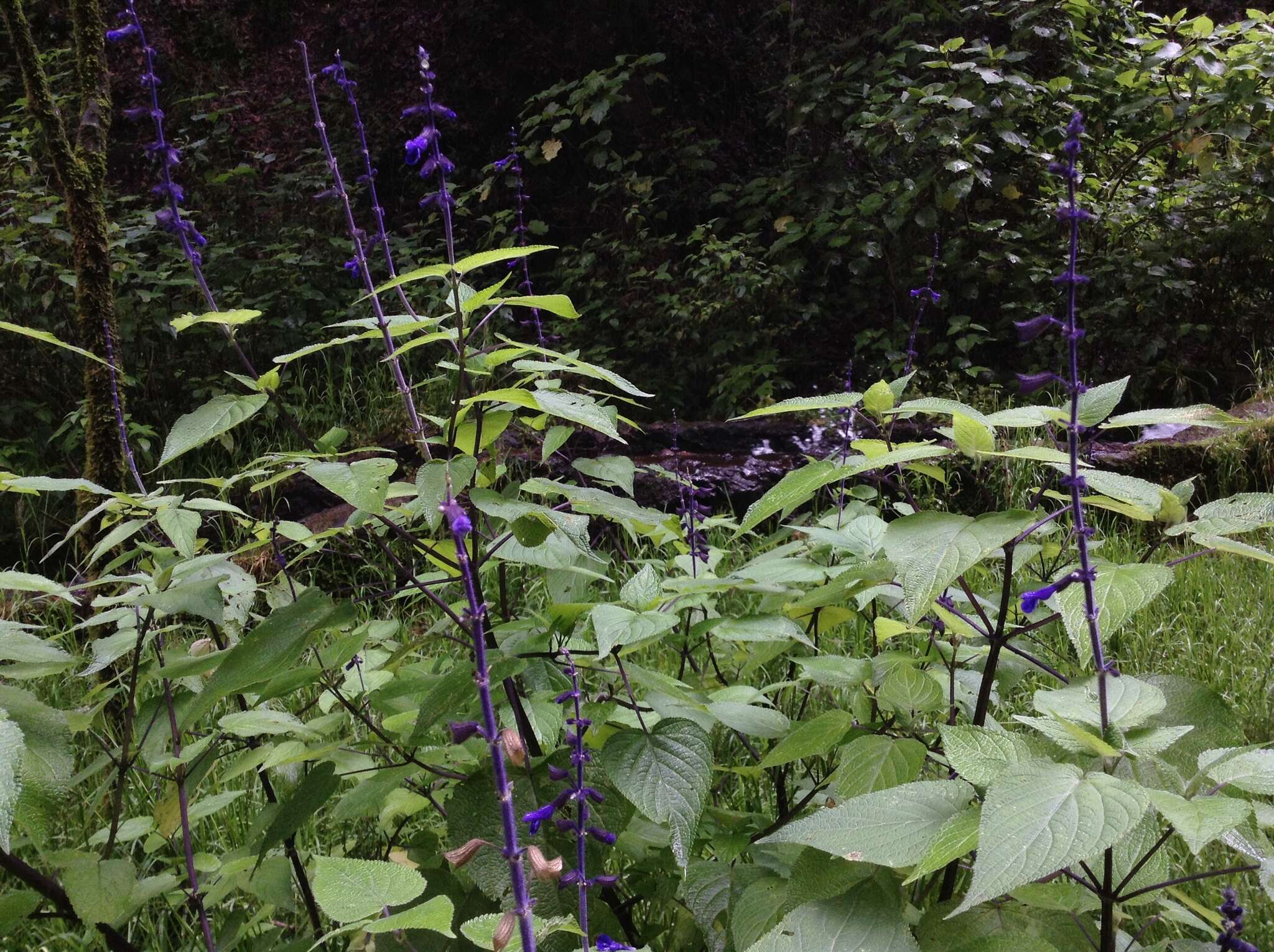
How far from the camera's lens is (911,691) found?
112cm

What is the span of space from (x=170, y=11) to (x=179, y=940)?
8.87 metres

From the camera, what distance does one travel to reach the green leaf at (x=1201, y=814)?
2.21ft

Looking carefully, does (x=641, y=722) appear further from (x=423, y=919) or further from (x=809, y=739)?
(x=423, y=919)

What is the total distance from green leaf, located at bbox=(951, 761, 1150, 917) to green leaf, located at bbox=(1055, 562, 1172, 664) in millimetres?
128

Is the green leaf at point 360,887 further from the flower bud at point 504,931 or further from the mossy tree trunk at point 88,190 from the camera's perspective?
Answer: the mossy tree trunk at point 88,190

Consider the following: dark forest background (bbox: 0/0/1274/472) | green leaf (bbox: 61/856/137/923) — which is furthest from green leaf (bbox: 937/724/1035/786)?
dark forest background (bbox: 0/0/1274/472)

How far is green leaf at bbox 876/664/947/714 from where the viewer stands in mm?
1107

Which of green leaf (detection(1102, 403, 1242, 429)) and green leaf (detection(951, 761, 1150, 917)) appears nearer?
green leaf (detection(951, 761, 1150, 917))

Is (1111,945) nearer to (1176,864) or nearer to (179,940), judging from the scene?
(1176,864)

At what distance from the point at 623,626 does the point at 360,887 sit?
37cm

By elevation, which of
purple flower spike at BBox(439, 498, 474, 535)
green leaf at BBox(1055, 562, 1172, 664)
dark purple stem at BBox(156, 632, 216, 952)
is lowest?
dark purple stem at BBox(156, 632, 216, 952)

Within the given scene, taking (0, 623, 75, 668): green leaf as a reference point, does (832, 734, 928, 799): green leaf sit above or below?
below

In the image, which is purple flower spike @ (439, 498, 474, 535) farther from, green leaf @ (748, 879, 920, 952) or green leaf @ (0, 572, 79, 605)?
→ green leaf @ (0, 572, 79, 605)

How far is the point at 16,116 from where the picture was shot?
724 cm
